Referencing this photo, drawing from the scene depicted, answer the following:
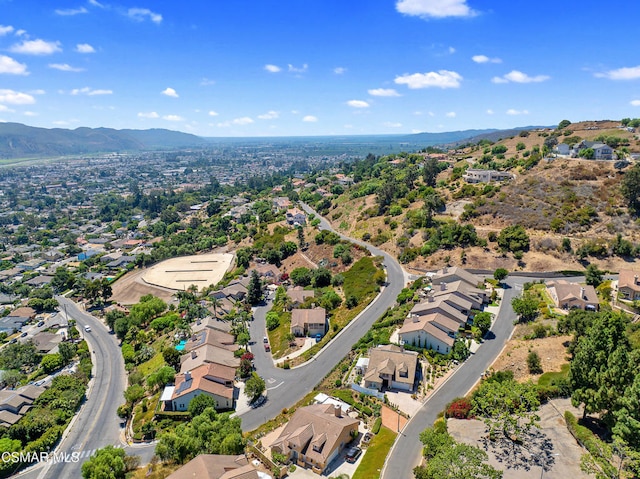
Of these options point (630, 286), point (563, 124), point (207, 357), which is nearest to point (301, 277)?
point (207, 357)

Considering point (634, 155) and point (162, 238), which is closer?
point (634, 155)

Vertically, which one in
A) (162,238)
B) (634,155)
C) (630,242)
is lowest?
(162,238)

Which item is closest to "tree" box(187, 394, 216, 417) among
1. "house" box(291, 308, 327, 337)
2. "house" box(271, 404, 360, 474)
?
"house" box(271, 404, 360, 474)

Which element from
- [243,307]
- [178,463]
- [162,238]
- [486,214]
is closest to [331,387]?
[178,463]

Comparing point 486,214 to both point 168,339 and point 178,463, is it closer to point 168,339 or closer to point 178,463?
point 168,339

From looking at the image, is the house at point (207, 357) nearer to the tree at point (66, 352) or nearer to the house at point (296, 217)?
the tree at point (66, 352)

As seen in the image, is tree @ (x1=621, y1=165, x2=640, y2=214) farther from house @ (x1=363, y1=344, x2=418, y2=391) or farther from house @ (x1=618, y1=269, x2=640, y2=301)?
house @ (x1=363, y1=344, x2=418, y2=391)
